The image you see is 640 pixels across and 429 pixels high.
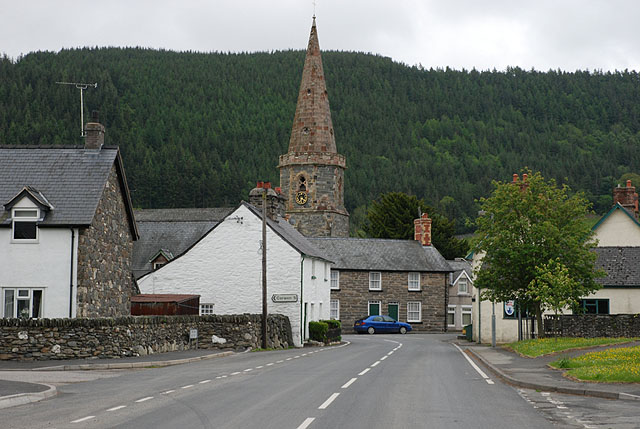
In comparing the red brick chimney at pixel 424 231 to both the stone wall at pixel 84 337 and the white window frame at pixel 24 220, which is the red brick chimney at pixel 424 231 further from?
the white window frame at pixel 24 220

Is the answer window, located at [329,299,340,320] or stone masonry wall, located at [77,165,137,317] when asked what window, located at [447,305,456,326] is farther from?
stone masonry wall, located at [77,165,137,317]

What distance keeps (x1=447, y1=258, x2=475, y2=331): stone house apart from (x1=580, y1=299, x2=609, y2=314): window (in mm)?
30698

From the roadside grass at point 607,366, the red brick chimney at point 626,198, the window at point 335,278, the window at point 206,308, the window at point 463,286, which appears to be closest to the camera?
the roadside grass at point 607,366

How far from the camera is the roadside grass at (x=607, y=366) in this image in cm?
1889

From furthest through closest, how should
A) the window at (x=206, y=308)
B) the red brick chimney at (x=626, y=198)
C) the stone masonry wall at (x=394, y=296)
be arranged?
the stone masonry wall at (x=394, y=296) < the red brick chimney at (x=626, y=198) < the window at (x=206, y=308)

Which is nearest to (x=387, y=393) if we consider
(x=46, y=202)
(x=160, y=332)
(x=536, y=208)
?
(x=160, y=332)

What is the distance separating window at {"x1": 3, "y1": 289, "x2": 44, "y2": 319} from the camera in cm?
3062

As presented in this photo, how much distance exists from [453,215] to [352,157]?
3306cm

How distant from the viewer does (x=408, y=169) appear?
18900cm

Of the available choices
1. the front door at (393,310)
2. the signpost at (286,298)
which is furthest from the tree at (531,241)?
the front door at (393,310)

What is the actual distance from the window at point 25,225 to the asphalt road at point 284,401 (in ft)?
32.0

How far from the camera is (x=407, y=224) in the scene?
95.8 metres

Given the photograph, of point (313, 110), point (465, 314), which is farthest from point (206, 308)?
point (313, 110)

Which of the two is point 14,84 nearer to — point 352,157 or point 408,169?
point 352,157
